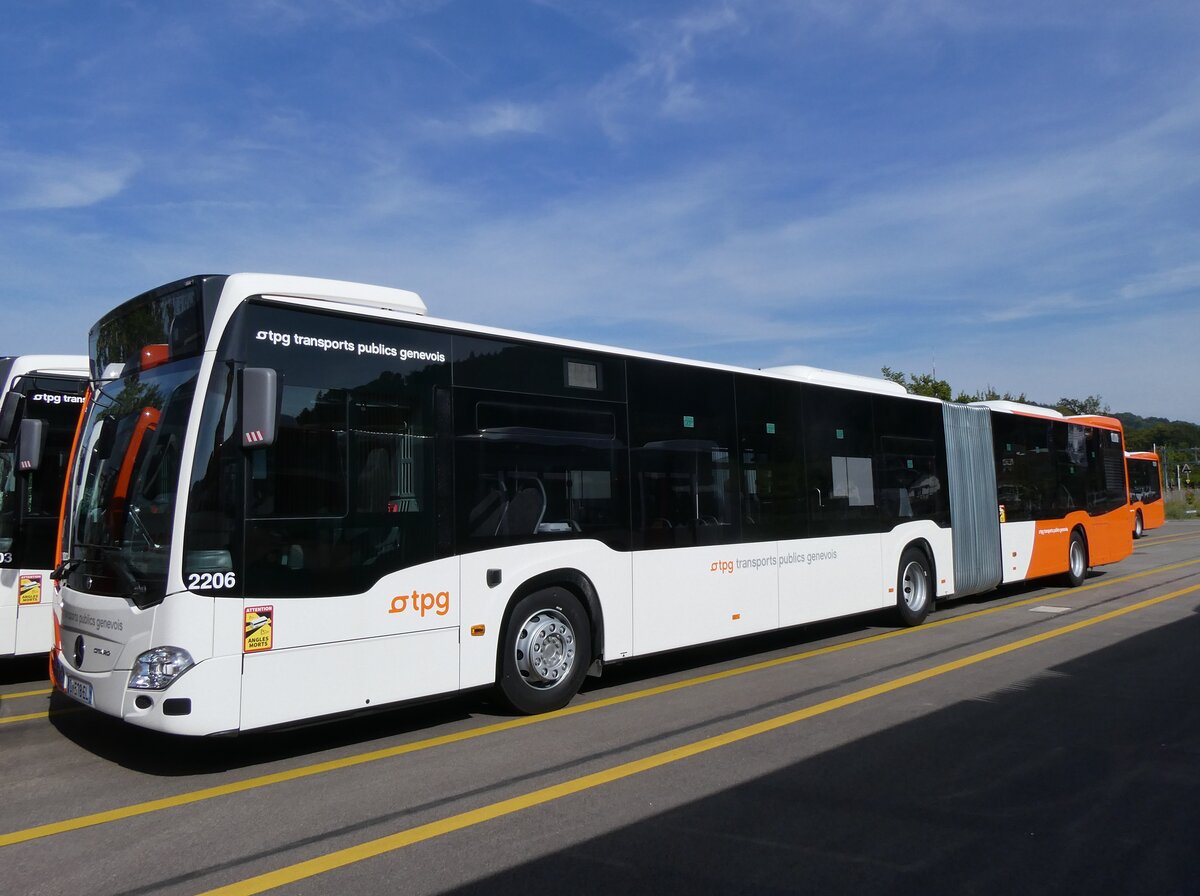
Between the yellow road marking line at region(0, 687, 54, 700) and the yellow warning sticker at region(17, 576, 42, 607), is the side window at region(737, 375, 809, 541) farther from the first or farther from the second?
the yellow road marking line at region(0, 687, 54, 700)

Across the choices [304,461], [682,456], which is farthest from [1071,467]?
[304,461]

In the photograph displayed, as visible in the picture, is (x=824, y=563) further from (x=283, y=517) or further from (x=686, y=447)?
(x=283, y=517)

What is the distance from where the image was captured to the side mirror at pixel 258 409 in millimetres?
5539

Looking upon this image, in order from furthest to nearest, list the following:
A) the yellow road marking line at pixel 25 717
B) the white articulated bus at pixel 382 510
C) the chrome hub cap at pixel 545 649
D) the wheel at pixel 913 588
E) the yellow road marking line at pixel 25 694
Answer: the wheel at pixel 913 588, the yellow road marking line at pixel 25 694, the yellow road marking line at pixel 25 717, the chrome hub cap at pixel 545 649, the white articulated bus at pixel 382 510

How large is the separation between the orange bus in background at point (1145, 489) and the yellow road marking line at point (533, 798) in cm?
3191

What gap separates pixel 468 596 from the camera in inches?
270

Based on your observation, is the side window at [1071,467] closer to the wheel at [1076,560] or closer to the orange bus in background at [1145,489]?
the wheel at [1076,560]

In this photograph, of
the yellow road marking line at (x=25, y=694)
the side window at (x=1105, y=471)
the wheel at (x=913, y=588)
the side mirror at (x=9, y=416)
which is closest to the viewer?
the side mirror at (x=9, y=416)

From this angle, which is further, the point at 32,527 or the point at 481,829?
the point at 32,527

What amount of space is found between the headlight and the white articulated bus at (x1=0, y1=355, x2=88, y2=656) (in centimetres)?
337

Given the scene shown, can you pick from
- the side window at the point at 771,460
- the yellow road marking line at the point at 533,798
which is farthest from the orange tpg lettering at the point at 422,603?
the side window at the point at 771,460

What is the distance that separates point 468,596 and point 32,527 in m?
4.66

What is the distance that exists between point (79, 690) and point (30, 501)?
3.36 metres

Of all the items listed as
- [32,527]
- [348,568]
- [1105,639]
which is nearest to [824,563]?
[1105,639]
